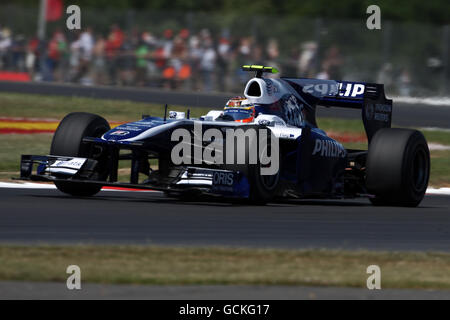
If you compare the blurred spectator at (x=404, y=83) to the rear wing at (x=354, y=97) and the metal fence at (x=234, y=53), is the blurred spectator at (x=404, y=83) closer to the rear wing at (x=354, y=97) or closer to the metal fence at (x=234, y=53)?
the metal fence at (x=234, y=53)

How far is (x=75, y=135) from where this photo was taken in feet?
39.4

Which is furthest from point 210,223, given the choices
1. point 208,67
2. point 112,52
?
point 112,52

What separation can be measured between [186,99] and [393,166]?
1513 centimetres

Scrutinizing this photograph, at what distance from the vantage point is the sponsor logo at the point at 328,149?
1267cm

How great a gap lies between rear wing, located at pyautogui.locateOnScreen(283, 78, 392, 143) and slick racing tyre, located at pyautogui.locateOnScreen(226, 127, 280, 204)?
74.9 inches

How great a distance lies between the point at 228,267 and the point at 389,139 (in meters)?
5.43

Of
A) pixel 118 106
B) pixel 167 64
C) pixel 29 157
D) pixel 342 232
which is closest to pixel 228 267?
pixel 342 232

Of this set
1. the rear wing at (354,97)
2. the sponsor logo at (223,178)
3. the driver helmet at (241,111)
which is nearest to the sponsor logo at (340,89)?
the rear wing at (354,97)

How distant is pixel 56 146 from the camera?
12.1m

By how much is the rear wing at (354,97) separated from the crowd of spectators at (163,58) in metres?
16.1

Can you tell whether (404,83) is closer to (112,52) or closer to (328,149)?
(112,52)

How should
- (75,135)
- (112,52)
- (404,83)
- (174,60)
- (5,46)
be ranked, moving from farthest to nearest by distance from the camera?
(5,46) → (112,52) → (404,83) → (174,60) → (75,135)
